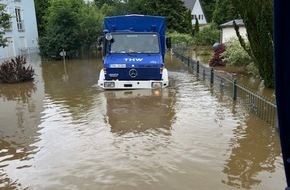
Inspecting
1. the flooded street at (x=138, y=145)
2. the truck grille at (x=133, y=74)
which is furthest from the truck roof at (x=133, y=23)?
the flooded street at (x=138, y=145)

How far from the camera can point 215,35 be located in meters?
42.2

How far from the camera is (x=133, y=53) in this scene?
1322 cm

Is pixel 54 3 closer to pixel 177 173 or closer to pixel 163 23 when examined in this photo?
pixel 163 23

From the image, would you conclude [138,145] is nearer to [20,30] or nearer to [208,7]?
[20,30]

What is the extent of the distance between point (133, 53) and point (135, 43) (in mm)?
523

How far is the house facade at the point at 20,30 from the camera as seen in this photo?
99.4 feet

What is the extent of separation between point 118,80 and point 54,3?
2173 centimetres

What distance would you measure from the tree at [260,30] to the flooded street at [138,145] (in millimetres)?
2369

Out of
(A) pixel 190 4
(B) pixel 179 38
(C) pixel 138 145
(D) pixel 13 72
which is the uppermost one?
(A) pixel 190 4

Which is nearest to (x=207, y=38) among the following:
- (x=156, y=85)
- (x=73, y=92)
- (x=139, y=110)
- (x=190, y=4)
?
(x=156, y=85)

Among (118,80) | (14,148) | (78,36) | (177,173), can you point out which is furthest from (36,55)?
(177,173)

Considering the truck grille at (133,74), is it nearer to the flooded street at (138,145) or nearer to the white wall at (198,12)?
the flooded street at (138,145)

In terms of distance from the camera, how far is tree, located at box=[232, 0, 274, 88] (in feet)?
37.8

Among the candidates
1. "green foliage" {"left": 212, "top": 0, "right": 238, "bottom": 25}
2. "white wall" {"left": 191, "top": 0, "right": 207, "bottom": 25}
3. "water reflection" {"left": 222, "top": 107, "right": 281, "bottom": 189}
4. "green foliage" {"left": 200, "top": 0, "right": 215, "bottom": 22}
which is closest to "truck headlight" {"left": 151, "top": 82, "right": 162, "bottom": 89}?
"water reflection" {"left": 222, "top": 107, "right": 281, "bottom": 189}
